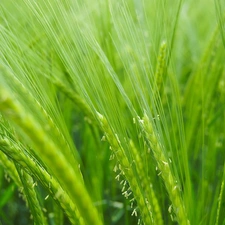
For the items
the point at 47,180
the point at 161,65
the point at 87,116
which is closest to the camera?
the point at 47,180

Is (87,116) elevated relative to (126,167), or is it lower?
elevated

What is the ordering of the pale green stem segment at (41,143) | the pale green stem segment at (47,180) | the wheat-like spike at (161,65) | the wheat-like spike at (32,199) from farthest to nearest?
the wheat-like spike at (161,65) < the wheat-like spike at (32,199) < the pale green stem segment at (47,180) < the pale green stem segment at (41,143)

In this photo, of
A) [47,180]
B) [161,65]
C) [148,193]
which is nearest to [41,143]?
[47,180]

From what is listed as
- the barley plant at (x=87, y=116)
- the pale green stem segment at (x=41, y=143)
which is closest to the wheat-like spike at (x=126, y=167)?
the barley plant at (x=87, y=116)

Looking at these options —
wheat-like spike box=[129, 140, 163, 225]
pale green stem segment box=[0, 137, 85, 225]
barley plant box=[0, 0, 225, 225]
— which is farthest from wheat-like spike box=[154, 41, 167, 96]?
pale green stem segment box=[0, 137, 85, 225]

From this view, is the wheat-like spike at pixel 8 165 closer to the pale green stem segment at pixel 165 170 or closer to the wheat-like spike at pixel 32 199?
the wheat-like spike at pixel 32 199

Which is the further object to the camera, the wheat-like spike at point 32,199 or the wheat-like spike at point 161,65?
the wheat-like spike at point 161,65

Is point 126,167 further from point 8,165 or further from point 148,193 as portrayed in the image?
point 8,165

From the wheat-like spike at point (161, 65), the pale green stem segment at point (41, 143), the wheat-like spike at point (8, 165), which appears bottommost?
the pale green stem segment at point (41, 143)

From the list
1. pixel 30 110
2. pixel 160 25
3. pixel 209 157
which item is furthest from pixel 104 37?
pixel 30 110

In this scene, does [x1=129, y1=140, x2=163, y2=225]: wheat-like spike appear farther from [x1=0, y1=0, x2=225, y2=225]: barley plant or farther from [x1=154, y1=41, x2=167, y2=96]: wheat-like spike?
[x1=154, y1=41, x2=167, y2=96]: wheat-like spike

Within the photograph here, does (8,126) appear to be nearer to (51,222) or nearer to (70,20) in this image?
(70,20)
